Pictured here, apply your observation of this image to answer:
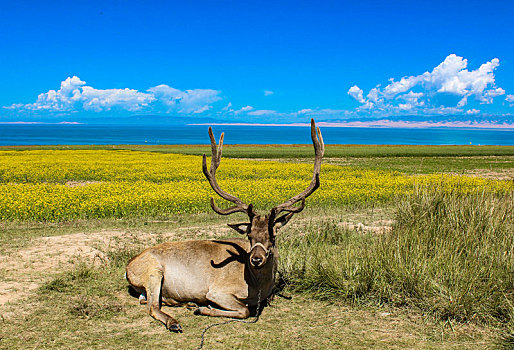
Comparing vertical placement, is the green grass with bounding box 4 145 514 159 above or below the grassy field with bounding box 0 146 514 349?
above

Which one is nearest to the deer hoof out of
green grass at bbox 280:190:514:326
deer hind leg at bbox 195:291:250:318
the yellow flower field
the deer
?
the deer

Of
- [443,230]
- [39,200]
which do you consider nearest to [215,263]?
[443,230]

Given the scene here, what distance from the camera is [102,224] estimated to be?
612 inches

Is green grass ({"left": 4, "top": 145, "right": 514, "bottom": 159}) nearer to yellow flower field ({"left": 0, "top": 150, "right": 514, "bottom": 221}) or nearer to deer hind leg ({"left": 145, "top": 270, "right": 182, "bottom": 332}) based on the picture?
yellow flower field ({"left": 0, "top": 150, "right": 514, "bottom": 221})

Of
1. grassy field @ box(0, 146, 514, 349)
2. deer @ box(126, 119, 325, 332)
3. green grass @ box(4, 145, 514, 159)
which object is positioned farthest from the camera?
green grass @ box(4, 145, 514, 159)

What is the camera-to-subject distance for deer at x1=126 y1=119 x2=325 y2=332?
6.95m

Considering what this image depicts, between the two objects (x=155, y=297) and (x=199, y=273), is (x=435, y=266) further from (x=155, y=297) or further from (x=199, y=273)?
(x=155, y=297)

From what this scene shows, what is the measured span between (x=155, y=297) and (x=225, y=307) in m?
1.22

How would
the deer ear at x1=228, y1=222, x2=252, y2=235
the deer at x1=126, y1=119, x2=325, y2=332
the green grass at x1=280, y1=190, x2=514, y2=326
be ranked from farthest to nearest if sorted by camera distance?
the green grass at x1=280, y1=190, x2=514, y2=326
the deer at x1=126, y1=119, x2=325, y2=332
the deer ear at x1=228, y1=222, x2=252, y2=235

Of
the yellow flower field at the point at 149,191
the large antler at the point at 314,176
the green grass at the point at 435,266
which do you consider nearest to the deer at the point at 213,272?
the large antler at the point at 314,176

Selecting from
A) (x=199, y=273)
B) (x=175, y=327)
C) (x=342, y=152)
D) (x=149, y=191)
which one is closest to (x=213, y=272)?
(x=199, y=273)

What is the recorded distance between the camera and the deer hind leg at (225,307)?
275 inches

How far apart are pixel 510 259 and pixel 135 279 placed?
279 inches

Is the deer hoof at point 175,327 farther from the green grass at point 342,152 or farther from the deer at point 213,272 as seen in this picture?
the green grass at point 342,152
